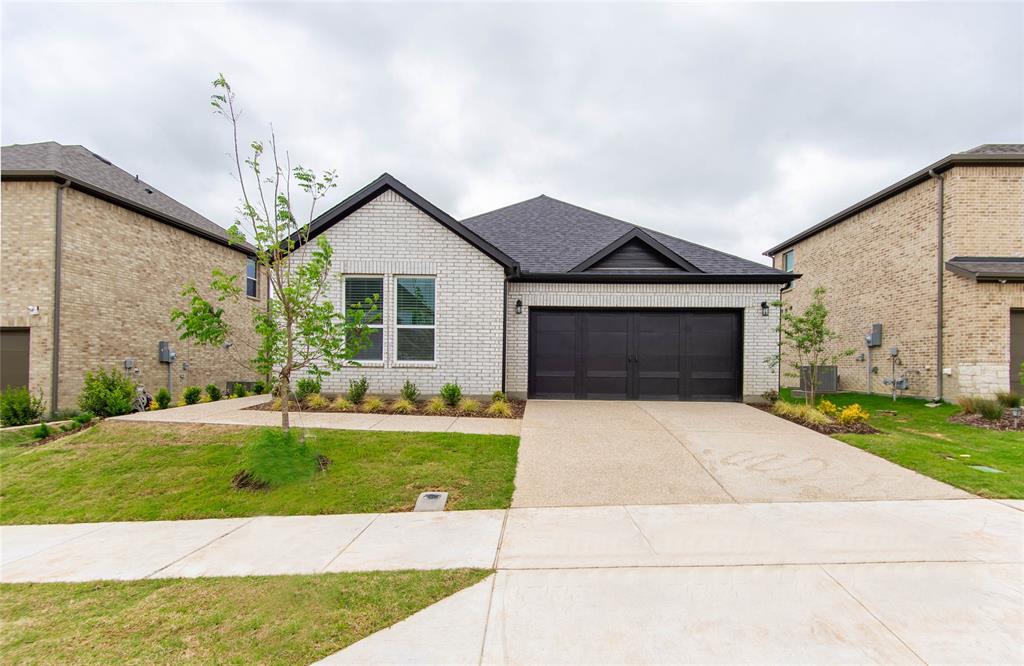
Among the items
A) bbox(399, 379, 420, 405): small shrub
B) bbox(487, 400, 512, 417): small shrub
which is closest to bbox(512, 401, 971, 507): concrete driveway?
bbox(487, 400, 512, 417): small shrub

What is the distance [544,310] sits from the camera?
12117mm

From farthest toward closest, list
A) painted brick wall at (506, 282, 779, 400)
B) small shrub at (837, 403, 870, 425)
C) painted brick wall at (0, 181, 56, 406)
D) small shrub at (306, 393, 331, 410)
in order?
1. painted brick wall at (506, 282, 779, 400)
2. painted brick wall at (0, 181, 56, 406)
3. small shrub at (306, 393, 331, 410)
4. small shrub at (837, 403, 870, 425)

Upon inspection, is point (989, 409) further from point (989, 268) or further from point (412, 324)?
point (412, 324)

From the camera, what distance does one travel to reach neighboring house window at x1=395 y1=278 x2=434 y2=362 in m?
11.1

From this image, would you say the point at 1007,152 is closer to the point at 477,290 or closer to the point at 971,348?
the point at 971,348

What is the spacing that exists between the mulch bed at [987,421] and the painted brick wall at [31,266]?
22.2m

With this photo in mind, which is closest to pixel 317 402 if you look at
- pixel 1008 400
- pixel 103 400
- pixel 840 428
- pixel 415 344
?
pixel 415 344

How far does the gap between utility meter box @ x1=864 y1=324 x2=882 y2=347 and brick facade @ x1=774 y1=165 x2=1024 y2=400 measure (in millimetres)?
162

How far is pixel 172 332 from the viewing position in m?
15.5

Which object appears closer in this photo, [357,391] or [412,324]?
[357,391]

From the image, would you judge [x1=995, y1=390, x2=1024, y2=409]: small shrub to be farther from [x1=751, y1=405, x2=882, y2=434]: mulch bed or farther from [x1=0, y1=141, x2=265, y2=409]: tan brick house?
[x1=0, y1=141, x2=265, y2=409]: tan brick house

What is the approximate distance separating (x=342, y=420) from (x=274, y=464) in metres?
2.82

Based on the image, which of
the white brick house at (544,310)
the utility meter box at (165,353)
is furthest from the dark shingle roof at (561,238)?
the utility meter box at (165,353)

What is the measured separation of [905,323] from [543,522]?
16023 mm
